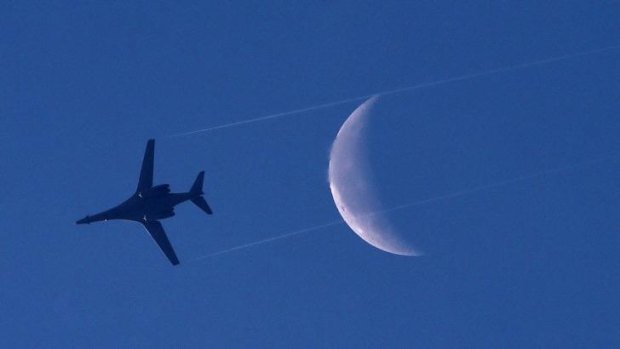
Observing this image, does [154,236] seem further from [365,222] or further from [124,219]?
[365,222]

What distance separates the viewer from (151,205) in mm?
81500

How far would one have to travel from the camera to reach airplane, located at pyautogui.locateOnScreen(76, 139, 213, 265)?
8062 centimetres

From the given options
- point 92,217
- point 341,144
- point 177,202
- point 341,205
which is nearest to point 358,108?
point 341,144

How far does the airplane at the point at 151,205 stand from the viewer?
80625mm

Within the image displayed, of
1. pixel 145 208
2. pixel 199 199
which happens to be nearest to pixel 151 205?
pixel 145 208

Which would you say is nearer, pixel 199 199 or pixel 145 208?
pixel 199 199

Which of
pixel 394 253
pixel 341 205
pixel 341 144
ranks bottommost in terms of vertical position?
pixel 394 253

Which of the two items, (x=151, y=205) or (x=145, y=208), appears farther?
(x=145, y=208)

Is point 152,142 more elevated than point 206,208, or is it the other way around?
point 152,142

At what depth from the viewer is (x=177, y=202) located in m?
80.6

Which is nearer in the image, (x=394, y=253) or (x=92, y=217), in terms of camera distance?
(x=394, y=253)

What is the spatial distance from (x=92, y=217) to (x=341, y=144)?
102 ft

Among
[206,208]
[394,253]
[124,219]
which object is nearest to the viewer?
[394,253]

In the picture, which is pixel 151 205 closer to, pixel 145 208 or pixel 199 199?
pixel 145 208
